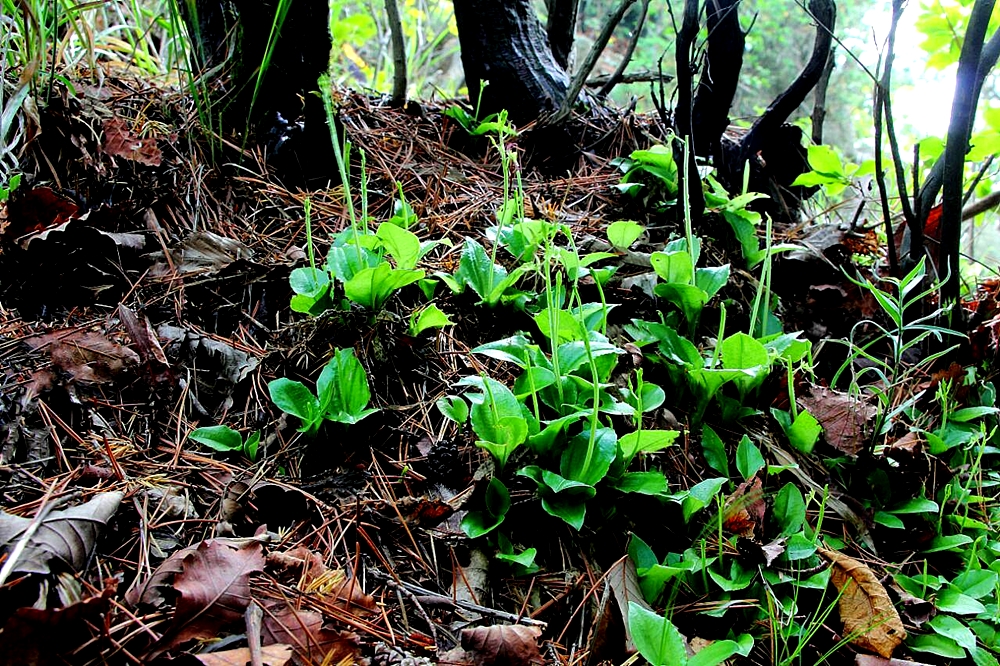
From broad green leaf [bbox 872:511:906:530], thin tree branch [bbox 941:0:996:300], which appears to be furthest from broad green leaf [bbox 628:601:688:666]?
thin tree branch [bbox 941:0:996:300]

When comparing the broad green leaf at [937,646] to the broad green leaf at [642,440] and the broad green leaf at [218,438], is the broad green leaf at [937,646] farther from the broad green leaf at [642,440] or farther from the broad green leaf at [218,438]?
the broad green leaf at [218,438]

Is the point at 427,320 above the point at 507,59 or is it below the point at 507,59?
below

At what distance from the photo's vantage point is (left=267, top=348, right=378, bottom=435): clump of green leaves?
147 centimetres

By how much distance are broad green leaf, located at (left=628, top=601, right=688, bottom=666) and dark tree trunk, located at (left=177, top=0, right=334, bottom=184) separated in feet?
5.91

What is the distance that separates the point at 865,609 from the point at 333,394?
4.11ft

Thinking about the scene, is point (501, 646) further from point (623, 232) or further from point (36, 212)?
point (36, 212)

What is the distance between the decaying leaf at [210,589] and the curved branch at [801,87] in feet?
7.70

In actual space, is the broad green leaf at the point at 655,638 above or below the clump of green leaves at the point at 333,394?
below

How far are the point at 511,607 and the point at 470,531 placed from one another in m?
0.17

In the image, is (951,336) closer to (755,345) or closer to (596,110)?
(755,345)

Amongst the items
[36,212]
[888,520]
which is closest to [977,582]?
[888,520]

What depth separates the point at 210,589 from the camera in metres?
1.05

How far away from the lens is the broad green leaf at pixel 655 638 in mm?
1139

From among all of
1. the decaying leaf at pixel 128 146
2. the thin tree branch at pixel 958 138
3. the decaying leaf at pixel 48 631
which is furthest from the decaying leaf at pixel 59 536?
the thin tree branch at pixel 958 138
